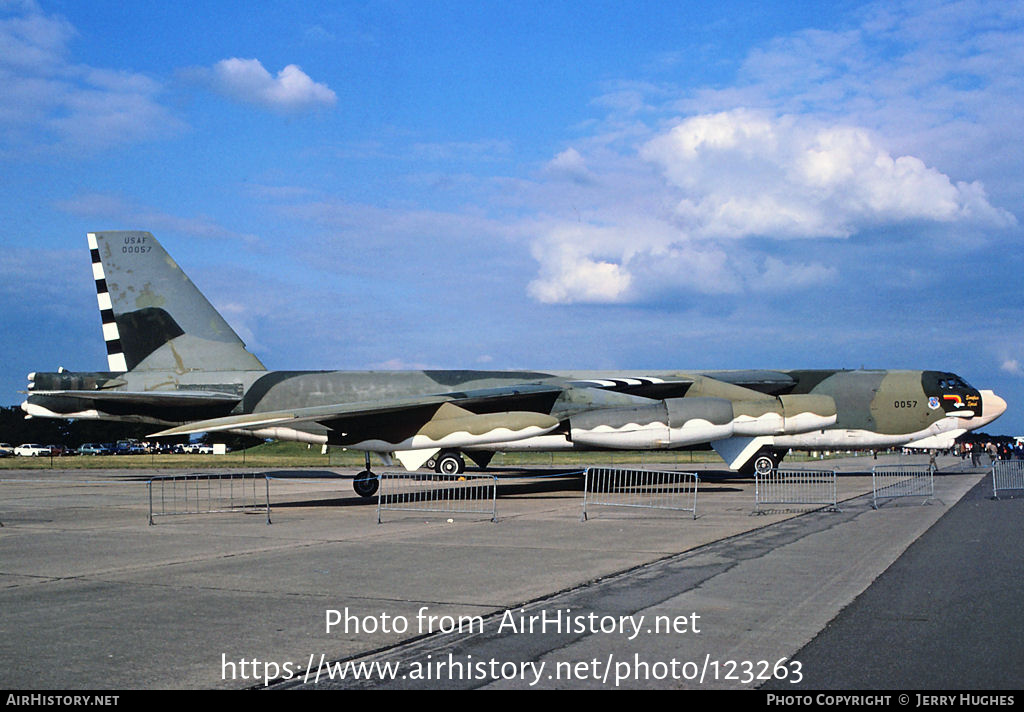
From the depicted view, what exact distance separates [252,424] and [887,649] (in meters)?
12.8

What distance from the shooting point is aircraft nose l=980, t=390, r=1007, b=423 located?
945 inches

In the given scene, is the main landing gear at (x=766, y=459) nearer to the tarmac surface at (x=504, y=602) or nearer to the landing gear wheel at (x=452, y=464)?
the landing gear wheel at (x=452, y=464)

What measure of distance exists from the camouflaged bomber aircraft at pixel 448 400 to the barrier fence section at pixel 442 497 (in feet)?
2.35

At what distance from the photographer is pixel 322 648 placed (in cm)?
536

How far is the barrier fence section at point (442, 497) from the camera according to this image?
1536 centimetres

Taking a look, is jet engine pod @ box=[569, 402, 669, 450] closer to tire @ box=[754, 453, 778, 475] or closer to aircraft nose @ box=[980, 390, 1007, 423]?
tire @ box=[754, 453, 778, 475]

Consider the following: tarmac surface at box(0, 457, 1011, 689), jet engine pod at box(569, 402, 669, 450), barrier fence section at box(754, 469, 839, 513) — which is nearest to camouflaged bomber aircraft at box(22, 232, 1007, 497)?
jet engine pod at box(569, 402, 669, 450)

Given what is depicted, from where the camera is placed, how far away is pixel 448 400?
18438 millimetres

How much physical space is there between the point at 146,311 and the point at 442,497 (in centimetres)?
960

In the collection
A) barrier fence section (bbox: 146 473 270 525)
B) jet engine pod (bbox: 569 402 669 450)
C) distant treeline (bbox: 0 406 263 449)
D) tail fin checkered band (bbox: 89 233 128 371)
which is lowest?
distant treeline (bbox: 0 406 263 449)

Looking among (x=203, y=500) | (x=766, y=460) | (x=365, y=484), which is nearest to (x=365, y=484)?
(x=365, y=484)

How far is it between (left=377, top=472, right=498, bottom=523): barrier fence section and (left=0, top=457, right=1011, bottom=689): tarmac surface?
1830mm
